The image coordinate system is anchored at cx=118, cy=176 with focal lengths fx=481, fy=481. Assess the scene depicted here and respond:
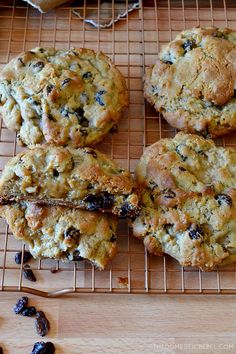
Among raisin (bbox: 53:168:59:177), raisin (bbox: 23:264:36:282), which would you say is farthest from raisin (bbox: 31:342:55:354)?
raisin (bbox: 53:168:59:177)

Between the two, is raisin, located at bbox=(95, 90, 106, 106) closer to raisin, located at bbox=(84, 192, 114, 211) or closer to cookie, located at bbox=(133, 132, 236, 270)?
cookie, located at bbox=(133, 132, 236, 270)

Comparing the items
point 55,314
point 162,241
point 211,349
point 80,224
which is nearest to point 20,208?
point 80,224

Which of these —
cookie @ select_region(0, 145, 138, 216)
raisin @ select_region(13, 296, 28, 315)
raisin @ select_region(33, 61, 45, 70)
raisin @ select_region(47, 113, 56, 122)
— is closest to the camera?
cookie @ select_region(0, 145, 138, 216)

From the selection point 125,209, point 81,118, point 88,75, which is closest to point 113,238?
point 125,209

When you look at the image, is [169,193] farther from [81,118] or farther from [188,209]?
[81,118]

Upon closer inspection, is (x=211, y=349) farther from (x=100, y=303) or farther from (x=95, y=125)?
(x=95, y=125)

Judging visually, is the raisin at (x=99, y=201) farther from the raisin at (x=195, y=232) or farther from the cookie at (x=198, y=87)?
the cookie at (x=198, y=87)
